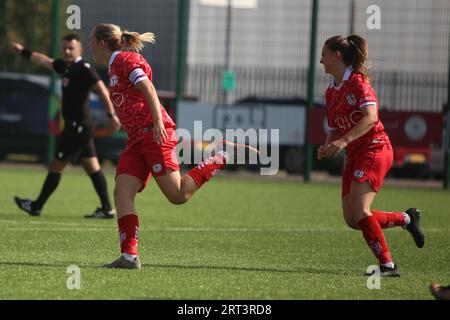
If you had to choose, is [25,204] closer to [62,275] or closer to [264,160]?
[62,275]

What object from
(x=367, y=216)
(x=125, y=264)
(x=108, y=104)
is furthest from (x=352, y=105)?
(x=108, y=104)

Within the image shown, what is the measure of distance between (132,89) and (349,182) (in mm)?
1834

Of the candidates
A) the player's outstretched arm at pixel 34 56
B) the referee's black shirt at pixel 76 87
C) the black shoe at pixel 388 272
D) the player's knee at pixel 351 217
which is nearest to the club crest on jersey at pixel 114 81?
the player's knee at pixel 351 217

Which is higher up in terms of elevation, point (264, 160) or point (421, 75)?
point (421, 75)

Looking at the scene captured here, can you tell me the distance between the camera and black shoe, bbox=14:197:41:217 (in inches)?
536

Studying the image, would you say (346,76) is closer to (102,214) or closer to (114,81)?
(114,81)

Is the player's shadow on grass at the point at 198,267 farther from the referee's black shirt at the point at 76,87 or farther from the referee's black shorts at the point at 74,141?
the referee's black shirt at the point at 76,87

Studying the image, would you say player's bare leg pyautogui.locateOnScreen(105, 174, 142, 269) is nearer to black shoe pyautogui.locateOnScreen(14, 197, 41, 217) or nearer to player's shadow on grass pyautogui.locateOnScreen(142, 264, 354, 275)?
player's shadow on grass pyautogui.locateOnScreen(142, 264, 354, 275)

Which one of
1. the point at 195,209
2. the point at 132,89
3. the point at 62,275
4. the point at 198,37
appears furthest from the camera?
the point at 198,37

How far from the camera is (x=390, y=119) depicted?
2373 cm

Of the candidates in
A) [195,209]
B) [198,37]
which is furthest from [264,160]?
[195,209]

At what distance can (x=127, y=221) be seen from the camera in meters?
9.00

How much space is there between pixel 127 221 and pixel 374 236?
Result: 188 cm

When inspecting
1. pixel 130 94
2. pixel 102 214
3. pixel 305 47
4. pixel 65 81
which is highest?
pixel 305 47
